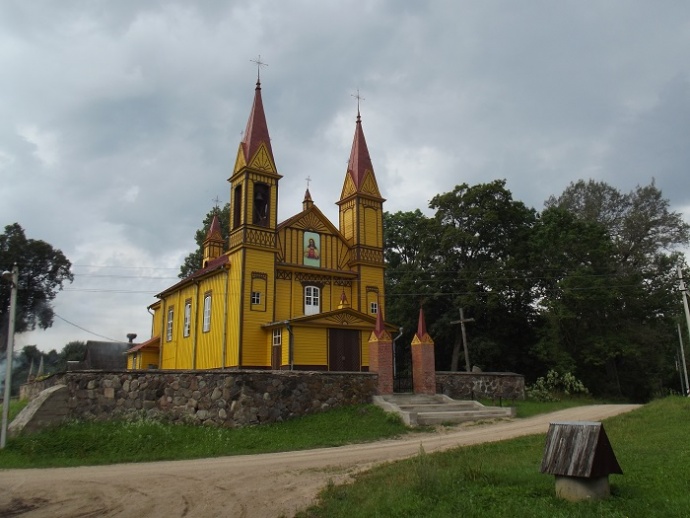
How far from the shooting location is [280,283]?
26.6 m

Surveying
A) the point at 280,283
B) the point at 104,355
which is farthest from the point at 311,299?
the point at 104,355

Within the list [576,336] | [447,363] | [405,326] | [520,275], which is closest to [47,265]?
[405,326]

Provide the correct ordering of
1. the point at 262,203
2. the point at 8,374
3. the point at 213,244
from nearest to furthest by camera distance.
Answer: the point at 8,374 → the point at 262,203 → the point at 213,244

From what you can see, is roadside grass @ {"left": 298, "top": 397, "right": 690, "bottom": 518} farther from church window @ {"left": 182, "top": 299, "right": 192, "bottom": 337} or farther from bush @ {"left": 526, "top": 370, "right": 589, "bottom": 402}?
church window @ {"left": 182, "top": 299, "right": 192, "bottom": 337}

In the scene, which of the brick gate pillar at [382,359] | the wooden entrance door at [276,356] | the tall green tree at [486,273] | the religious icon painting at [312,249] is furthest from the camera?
the tall green tree at [486,273]

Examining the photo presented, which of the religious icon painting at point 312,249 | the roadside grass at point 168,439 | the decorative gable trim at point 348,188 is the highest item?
the decorative gable trim at point 348,188

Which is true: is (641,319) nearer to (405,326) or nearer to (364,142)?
(405,326)

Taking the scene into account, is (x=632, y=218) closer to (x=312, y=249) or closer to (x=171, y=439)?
(x=312, y=249)

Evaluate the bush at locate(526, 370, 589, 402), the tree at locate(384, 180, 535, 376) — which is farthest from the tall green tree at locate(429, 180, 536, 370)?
the bush at locate(526, 370, 589, 402)

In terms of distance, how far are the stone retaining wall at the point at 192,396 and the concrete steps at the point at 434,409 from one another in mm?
2600

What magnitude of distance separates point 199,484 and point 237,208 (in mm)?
18223

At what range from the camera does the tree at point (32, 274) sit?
45219mm

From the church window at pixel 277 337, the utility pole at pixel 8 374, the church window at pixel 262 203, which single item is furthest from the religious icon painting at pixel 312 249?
the utility pole at pixel 8 374

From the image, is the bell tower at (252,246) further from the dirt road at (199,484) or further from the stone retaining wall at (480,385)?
the dirt road at (199,484)
